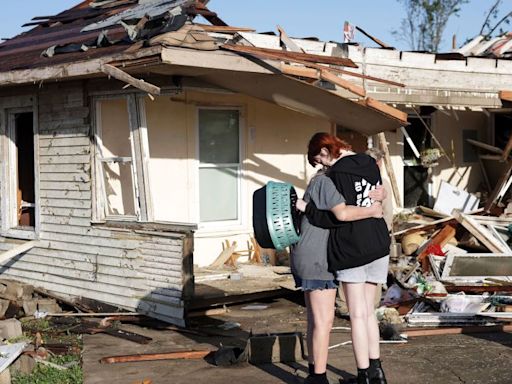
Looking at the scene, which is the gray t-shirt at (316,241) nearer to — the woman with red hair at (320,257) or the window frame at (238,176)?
the woman with red hair at (320,257)

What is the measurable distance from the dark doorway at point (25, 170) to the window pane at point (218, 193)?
259 cm

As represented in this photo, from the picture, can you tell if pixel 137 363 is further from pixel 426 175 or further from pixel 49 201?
pixel 426 175

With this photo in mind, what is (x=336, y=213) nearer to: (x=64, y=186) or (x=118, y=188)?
(x=118, y=188)

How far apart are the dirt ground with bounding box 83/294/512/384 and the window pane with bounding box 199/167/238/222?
235cm

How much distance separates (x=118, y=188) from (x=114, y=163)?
35 centimetres

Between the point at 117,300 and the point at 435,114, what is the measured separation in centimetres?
668

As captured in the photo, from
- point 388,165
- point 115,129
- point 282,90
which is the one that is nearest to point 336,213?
point 282,90

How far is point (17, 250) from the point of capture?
37.0 feet

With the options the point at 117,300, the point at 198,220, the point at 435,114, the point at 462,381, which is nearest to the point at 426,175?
the point at 435,114

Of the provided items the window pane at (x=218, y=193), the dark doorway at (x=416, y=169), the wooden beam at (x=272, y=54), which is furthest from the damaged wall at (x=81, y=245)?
the dark doorway at (x=416, y=169)

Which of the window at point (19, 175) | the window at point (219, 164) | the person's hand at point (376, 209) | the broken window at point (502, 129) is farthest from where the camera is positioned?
the broken window at point (502, 129)

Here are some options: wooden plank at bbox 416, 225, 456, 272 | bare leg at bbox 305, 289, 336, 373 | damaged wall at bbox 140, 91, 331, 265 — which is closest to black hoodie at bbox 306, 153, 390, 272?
bare leg at bbox 305, 289, 336, 373

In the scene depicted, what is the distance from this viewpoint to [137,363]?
7.77 meters

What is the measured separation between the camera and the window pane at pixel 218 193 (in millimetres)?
11297
